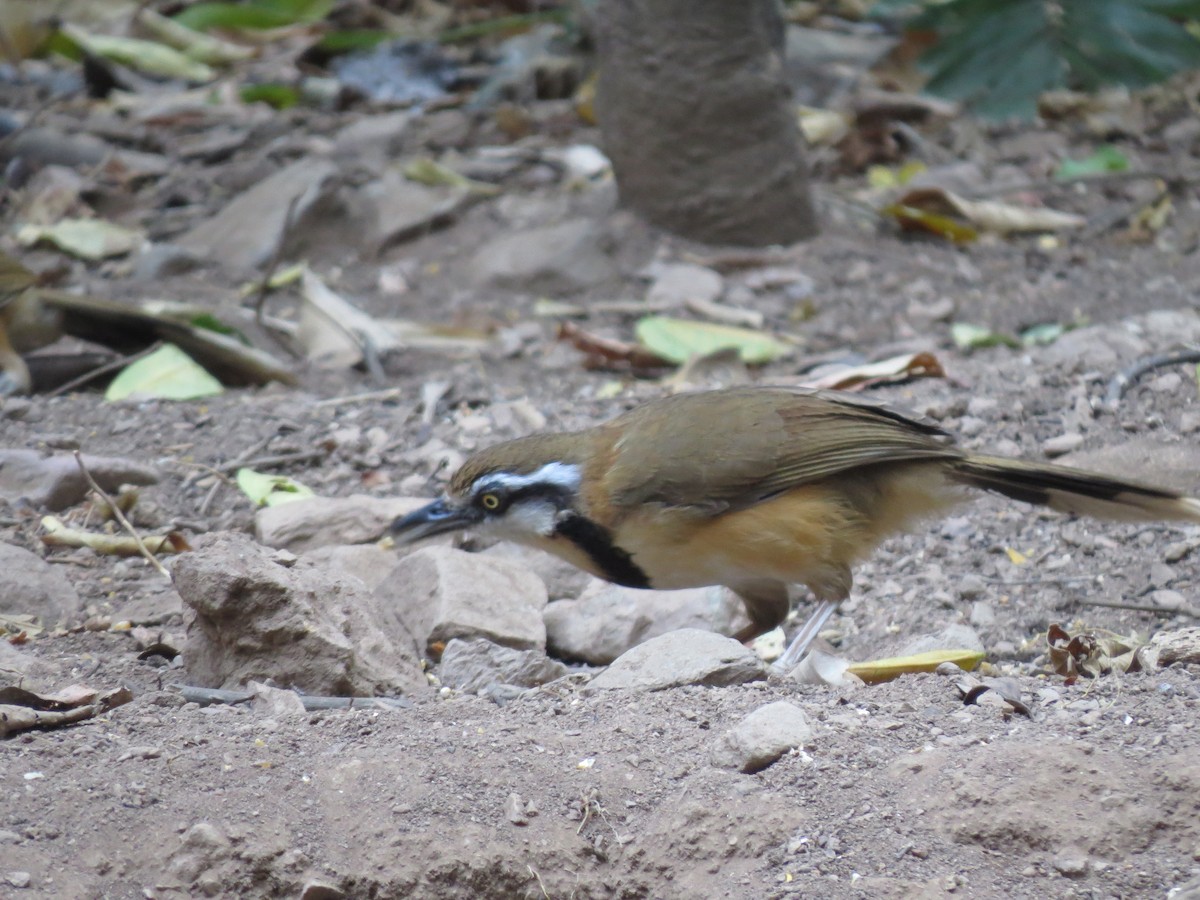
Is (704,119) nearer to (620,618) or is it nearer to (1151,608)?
(620,618)

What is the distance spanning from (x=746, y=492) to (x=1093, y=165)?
19.8ft

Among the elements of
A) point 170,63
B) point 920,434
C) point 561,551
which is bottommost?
point 170,63

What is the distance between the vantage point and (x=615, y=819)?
3.29 metres

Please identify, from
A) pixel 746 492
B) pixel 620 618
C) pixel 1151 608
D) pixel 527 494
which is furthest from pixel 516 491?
pixel 1151 608

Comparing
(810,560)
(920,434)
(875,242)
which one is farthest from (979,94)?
(810,560)

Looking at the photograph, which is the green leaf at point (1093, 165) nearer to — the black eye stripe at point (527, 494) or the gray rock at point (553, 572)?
the gray rock at point (553, 572)

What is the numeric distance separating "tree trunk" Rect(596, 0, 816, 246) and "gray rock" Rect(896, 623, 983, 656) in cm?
444

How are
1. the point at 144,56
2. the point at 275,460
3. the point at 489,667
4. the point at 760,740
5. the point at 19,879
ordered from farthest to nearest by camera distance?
the point at 144,56 → the point at 275,460 → the point at 489,667 → the point at 760,740 → the point at 19,879

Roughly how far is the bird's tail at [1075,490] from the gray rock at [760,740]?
1.52 m

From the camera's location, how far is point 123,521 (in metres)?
4.95

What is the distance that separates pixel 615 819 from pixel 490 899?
1.06 ft

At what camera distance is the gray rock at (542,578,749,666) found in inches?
189

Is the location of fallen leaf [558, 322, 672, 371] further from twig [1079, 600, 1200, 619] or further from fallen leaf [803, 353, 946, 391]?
twig [1079, 600, 1200, 619]

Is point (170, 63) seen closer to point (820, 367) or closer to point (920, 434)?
point (820, 367)
